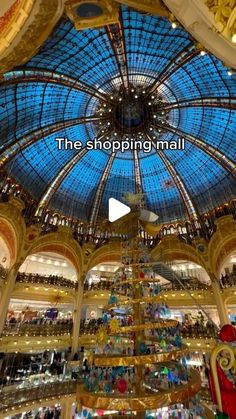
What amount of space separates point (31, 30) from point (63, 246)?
21.7 metres

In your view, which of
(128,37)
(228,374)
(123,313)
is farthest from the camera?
(128,37)

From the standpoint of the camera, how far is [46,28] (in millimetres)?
7430

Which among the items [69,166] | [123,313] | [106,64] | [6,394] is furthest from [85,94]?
[6,394]

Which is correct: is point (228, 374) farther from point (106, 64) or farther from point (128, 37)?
point (106, 64)

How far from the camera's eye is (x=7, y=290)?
2036 centimetres

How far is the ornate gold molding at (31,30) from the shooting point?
6345 millimetres

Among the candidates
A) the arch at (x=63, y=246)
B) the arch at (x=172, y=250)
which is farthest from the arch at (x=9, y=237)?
the arch at (x=172, y=250)

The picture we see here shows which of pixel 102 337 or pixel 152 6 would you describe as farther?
pixel 102 337

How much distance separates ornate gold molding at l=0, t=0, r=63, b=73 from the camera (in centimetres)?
634

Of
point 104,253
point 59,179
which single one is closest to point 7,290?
point 104,253

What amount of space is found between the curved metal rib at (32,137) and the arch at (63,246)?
887 centimetres

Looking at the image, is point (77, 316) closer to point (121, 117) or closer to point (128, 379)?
point (128, 379)

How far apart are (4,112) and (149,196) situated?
17280 millimetres

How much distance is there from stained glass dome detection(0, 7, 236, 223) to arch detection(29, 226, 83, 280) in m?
2.89
